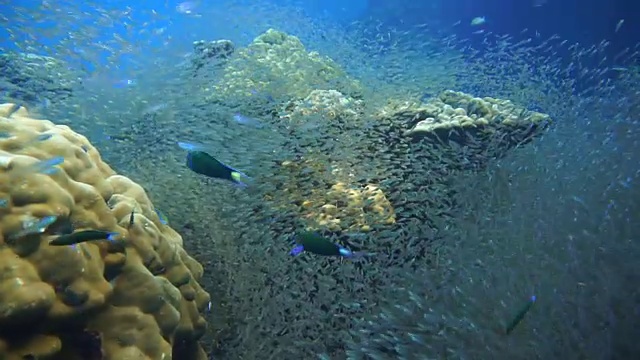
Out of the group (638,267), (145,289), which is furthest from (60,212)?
(638,267)

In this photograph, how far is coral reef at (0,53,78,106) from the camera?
8039mm

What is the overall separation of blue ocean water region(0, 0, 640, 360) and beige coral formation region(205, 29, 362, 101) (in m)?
0.41

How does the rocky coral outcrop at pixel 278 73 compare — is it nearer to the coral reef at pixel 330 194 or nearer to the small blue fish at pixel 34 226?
the coral reef at pixel 330 194

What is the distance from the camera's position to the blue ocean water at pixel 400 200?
157 inches

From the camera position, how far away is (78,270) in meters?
3.08

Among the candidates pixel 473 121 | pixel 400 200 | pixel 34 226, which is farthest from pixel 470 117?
pixel 34 226

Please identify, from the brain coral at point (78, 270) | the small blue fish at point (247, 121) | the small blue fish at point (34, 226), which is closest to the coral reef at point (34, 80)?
the small blue fish at point (247, 121)

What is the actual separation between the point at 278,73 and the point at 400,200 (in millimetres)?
7459

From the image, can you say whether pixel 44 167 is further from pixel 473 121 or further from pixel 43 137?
pixel 473 121

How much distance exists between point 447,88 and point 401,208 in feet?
18.9

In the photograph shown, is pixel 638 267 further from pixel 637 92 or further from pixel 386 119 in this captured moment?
pixel 637 92

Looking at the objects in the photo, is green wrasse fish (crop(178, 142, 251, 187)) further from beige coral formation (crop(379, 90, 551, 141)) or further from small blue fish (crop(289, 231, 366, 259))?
beige coral formation (crop(379, 90, 551, 141))

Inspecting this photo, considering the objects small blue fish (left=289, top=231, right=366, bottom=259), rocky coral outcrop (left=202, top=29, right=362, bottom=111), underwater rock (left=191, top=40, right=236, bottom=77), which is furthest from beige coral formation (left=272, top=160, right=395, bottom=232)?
underwater rock (left=191, top=40, right=236, bottom=77)

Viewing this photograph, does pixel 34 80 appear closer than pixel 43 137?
No
